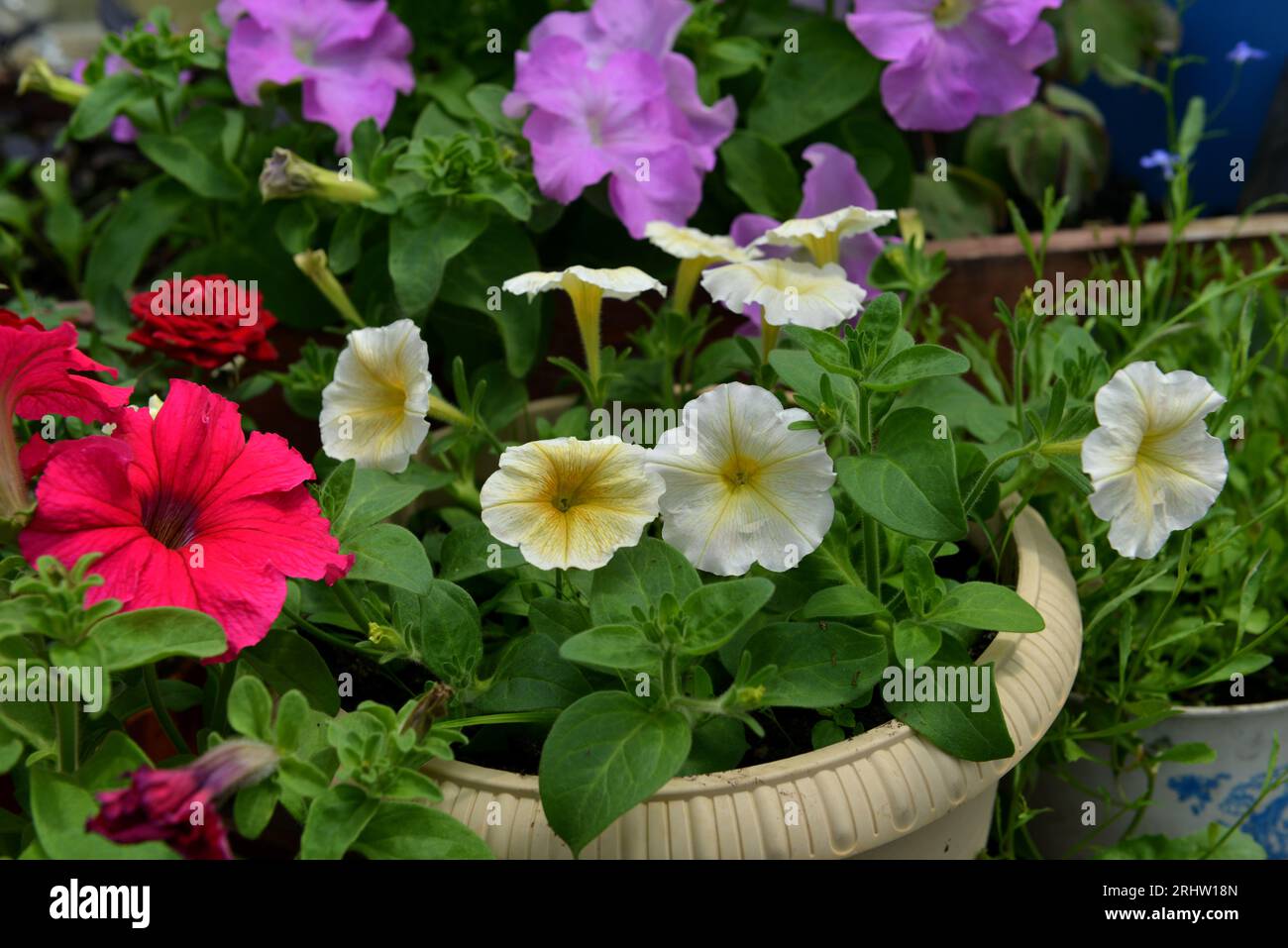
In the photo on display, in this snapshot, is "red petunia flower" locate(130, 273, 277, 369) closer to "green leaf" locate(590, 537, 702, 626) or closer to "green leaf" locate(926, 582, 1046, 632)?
"green leaf" locate(590, 537, 702, 626)

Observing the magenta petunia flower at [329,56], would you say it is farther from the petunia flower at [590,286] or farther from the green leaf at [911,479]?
the green leaf at [911,479]

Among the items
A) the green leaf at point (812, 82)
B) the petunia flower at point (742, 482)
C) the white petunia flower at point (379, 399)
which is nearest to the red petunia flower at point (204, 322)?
the white petunia flower at point (379, 399)

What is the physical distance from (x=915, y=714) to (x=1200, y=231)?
77 cm

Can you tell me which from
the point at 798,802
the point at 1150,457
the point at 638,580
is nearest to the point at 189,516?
the point at 638,580

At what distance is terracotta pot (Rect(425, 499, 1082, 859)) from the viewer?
59cm

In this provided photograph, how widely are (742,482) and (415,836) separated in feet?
0.79

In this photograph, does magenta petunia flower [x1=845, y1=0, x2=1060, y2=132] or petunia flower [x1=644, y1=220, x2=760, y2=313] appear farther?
magenta petunia flower [x1=845, y1=0, x2=1060, y2=132]

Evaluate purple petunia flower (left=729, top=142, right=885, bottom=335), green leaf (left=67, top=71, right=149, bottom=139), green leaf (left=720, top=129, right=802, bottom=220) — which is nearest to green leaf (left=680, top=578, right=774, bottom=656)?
purple petunia flower (left=729, top=142, right=885, bottom=335)

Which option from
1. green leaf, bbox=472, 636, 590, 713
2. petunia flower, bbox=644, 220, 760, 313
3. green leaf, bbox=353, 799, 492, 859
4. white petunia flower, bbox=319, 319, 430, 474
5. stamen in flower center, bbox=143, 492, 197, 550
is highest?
petunia flower, bbox=644, 220, 760, 313

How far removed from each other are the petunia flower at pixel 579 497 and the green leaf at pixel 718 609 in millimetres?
49

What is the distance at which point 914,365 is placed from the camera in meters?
0.65

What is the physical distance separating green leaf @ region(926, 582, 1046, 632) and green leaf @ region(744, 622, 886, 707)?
42 mm
